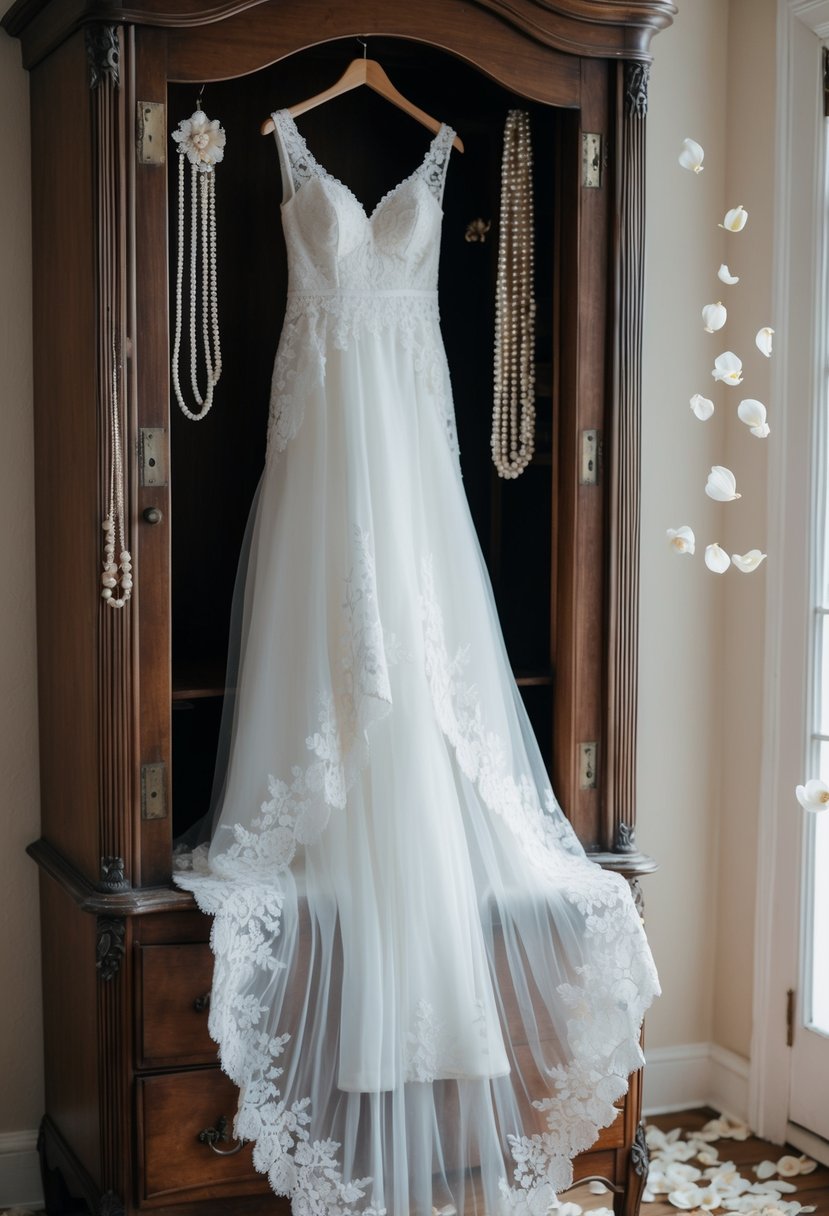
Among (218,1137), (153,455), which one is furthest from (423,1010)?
(153,455)

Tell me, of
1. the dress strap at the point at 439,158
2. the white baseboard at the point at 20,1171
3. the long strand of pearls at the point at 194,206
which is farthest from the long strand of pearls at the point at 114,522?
the white baseboard at the point at 20,1171

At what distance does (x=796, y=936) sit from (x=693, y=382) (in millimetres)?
1157

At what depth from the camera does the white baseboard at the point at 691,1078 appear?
9.59ft

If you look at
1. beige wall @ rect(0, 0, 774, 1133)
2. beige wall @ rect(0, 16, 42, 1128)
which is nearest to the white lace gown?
beige wall @ rect(0, 16, 42, 1128)

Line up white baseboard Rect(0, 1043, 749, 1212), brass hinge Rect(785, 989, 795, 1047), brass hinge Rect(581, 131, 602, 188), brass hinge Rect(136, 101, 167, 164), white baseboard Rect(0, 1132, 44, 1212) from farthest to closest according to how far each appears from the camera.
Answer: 1. white baseboard Rect(0, 1043, 749, 1212)
2. brass hinge Rect(785, 989, 795, 1047)
3. white baseboard Rect(0, 1132, 44, 1212)
4. brass hinge Rect(581, 131, 602, 188)
5. brass hinge Rect(136, 101, 167, 164)

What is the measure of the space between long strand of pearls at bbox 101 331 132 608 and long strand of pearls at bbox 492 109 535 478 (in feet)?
2.19

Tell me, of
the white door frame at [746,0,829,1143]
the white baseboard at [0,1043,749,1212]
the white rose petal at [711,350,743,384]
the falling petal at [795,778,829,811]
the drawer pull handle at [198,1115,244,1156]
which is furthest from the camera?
the white baseboard at [0,1043,749,1212]

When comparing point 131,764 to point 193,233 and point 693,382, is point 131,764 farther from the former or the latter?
point 693,382

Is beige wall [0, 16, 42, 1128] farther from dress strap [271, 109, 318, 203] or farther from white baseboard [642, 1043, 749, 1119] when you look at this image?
white baseboard [642, 1043, 749, 1119]

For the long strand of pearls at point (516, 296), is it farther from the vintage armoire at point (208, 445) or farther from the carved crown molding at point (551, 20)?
the carved crown molding at point (551, 20)

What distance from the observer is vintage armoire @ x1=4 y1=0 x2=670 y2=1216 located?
6.57ft

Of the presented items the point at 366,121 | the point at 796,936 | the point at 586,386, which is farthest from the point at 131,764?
the point at 796,936

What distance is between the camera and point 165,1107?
6.77ft

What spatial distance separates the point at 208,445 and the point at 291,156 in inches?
21.9
